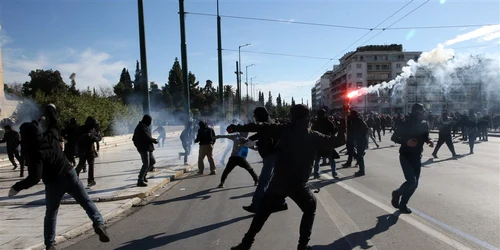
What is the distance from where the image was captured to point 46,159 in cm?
418

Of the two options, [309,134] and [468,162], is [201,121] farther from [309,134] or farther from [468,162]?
[468,162]

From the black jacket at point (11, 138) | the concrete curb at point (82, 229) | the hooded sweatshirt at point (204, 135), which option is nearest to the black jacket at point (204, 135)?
the hooded sweatshirt at point (204, 135)

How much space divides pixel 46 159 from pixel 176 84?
79.8 meters

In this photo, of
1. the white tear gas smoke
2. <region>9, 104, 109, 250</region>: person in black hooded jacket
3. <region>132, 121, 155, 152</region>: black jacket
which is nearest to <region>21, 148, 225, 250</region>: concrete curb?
<region>9, 104, 109, 250</region>: person in black hooded jacket

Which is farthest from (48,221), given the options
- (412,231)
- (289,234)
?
(412,231)

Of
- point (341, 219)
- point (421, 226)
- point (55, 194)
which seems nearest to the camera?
point (55, 194)

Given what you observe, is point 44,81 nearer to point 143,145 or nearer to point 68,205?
point 143,145

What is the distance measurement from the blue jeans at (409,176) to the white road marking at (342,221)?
37.1 inches

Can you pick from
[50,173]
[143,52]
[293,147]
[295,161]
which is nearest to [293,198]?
[295,161]

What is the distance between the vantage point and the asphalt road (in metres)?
4.69

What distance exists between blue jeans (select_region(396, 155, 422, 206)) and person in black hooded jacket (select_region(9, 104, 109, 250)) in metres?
4.32

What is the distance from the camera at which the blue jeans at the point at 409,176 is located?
19.3 ft

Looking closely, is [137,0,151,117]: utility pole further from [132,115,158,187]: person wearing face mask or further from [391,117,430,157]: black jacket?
[391,117,430,157]: black jacket

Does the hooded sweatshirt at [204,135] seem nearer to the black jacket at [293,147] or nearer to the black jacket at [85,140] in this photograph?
the black jacket at [85,140]
